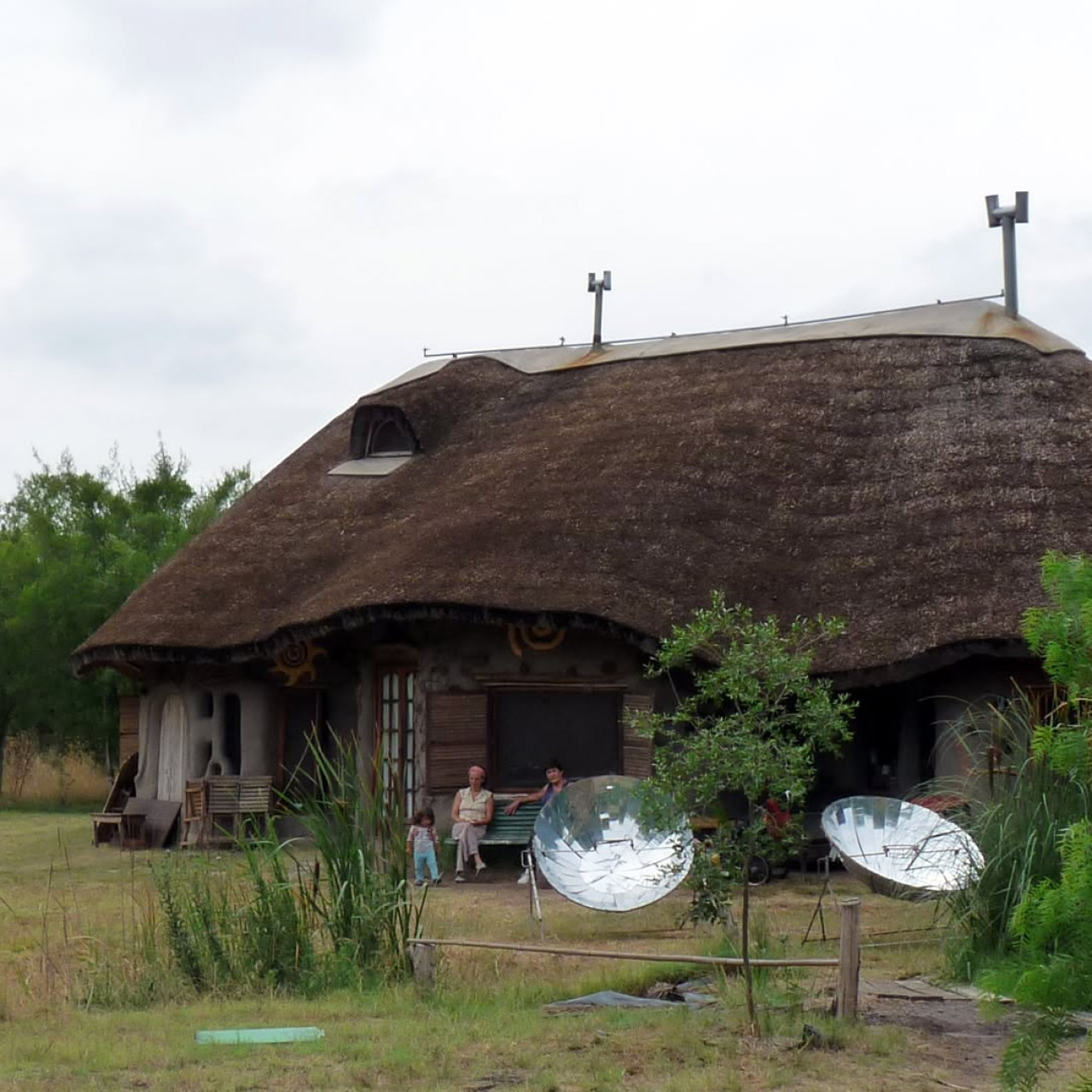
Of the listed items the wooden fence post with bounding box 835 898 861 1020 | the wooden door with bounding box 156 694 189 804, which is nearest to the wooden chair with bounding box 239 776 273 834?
the wooden door with bounding box 156 694 189 804

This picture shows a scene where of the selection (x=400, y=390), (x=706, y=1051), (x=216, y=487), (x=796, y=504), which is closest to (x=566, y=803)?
(x=706, y=1051)

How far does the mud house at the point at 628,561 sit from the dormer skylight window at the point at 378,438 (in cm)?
26

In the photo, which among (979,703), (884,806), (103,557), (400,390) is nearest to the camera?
(884,806)

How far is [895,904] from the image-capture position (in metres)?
12.7

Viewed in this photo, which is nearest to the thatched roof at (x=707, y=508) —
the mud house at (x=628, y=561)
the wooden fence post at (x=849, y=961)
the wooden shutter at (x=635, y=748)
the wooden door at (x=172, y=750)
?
the mud house at (x=628, y=561)

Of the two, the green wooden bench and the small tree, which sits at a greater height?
the small tree

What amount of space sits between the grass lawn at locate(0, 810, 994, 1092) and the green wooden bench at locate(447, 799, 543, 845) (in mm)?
4527

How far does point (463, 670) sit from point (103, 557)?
13277 millimetres

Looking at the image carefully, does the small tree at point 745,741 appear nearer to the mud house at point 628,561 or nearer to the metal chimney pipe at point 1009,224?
the mud house at point 628,561

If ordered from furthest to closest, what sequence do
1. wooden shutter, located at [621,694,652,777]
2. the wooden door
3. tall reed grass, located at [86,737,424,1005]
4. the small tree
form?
the wooden door, wooden shutter, located at [621,694,652,777], tall reed grass, located at [86,737,424,1005], the small tree

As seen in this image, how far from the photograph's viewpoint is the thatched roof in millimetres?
16078

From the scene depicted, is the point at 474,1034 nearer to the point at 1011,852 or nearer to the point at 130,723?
the point at 1011,852

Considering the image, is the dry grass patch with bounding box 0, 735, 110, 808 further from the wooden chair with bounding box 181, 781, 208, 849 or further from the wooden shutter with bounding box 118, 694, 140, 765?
the wooden chair with bounding box 181, 781, 208, 849

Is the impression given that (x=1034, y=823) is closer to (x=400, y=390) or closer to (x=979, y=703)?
(x=979, y=703)
